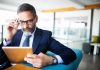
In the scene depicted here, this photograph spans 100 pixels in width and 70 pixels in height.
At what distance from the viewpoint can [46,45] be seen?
1.17m

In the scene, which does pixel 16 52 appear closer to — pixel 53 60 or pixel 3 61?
pixel 3 61

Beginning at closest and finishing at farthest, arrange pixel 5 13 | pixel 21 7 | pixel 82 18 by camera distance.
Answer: pixel 21 7 < pixel 82 18 < pixel 5 13

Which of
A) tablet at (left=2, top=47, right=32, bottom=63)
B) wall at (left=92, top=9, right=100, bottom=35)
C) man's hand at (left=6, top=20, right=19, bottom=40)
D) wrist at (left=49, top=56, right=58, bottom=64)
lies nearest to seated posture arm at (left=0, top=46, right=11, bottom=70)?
tablet at (left=2, top=47, right=32, bottom=63)

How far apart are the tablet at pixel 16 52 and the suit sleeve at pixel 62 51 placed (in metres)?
0.26

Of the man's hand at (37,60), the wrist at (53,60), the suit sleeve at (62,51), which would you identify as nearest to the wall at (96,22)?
the suit sleeve at (62,51)

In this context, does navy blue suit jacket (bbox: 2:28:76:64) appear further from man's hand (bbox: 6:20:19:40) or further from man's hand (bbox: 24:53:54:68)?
man's hand (bbox: 24:53:54:68)

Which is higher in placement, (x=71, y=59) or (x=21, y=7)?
(x=21, y=7)

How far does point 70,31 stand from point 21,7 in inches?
335

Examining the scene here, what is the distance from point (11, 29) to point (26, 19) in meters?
0.19

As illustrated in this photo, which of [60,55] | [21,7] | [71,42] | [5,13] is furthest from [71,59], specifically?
[5,13]

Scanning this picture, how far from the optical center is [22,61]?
42.2 inches

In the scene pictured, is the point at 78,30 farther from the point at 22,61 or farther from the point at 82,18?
the point at 22,61

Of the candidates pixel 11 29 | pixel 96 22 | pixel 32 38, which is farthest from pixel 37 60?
pixel 96 22

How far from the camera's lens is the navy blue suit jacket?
1132 millimetres
